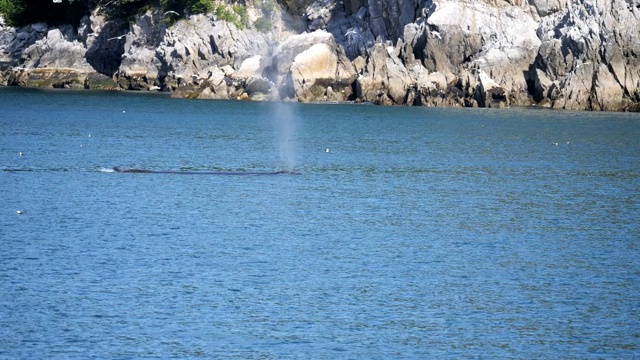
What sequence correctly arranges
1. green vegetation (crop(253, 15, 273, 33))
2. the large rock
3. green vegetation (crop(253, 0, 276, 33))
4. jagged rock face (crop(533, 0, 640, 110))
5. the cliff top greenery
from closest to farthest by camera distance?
1. jagged rock face (crop(533, 0, 640, 110))
2. the large rock
3. green vegetation (crop(253, 15, 273, 33))
4. green vegetation (crop(253, 0, 276, 33))
5. the cliff top greenery

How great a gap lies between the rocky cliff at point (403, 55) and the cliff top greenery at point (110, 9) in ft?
3.64

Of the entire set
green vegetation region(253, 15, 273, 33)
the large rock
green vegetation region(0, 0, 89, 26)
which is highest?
green vegetation region(0, 0, 89, 26)

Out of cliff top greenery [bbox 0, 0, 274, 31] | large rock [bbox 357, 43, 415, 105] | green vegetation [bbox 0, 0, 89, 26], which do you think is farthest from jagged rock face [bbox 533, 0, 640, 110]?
green vegetation [bbox 0, 0, 89, 26]

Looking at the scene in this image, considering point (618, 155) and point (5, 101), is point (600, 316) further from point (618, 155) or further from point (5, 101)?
point (5, 101)

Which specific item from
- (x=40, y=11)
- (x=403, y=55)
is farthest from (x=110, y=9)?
(x=403, y=55)

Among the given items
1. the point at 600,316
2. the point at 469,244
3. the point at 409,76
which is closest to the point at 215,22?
the point at 409,76

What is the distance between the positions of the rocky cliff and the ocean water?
28.8m

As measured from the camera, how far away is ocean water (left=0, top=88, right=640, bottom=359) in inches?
712

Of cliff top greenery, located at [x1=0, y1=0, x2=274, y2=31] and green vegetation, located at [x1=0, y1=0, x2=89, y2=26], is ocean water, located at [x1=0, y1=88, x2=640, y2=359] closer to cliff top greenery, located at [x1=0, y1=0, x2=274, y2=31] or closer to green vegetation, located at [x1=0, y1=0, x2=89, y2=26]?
cliff top greenery, located at [x1=0, y1=0, x2=274, y2=31]

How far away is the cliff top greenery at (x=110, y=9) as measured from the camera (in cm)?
10144

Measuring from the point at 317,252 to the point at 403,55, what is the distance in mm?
59795

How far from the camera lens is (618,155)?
48.7 meters

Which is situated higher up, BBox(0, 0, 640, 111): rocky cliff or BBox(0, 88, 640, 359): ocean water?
BBox(0, 0, 640, 111): rocky cliff

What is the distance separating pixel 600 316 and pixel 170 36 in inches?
3288
